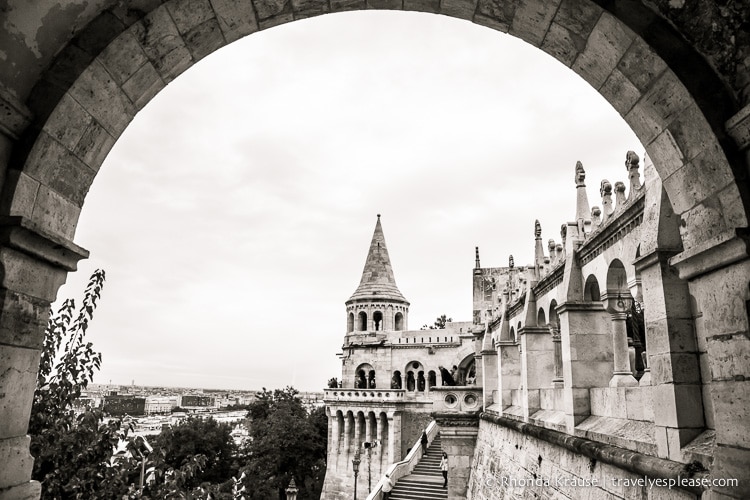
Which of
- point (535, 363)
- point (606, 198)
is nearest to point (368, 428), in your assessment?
point (535, 363)

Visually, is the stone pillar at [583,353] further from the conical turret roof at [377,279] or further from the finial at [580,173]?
the conical turret roof at [377,279]

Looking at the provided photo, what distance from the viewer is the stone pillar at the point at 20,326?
281cm

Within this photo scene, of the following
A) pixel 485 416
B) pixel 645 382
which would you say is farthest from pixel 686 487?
pixel 485 416

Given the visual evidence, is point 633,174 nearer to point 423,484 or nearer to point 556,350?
point 556,350

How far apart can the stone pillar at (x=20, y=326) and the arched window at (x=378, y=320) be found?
42.1 metres

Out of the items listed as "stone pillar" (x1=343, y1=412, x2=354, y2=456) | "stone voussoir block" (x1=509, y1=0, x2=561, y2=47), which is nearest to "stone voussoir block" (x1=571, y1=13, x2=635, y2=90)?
"stone voussoir block" (x1=509, y1=0, x2=561, y2=47)

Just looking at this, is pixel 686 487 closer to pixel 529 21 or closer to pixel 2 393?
pixel 529 21

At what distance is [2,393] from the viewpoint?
2.82m

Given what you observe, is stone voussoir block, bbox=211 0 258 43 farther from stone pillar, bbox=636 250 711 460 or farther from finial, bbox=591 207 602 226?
finial, bbox=591 207 602 226

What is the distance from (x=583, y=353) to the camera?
7918 millimetres

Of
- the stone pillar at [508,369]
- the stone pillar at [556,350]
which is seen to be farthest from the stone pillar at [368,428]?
the stone pillar at [556,350]

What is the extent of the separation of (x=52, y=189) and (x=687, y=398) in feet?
15.9

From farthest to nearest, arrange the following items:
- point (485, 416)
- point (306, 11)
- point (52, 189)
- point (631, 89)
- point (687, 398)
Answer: point (485, 416) < point (687, 398) < point (306, 11) < point (631, 89) < point (52, 189)

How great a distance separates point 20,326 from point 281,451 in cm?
3699
